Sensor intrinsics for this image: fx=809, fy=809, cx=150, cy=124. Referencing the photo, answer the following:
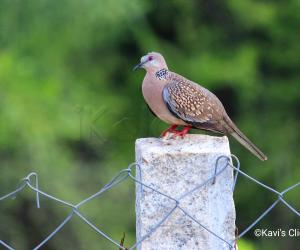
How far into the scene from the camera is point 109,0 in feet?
27.1

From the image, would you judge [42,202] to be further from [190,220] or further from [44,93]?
[190,220]

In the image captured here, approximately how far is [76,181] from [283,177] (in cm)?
253

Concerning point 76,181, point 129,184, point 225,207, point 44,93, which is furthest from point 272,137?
point 225,207

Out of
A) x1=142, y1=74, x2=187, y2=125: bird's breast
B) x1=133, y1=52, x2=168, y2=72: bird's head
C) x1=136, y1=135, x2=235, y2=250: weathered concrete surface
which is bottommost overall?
x1=136, y1=135, x2=235, y2=250: weathered concrete surface


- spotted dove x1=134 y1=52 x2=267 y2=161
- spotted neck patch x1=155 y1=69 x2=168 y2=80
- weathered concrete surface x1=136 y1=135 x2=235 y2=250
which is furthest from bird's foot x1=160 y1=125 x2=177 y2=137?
weathered concrete surface x1=136 y1=135 x2=235 y2=250

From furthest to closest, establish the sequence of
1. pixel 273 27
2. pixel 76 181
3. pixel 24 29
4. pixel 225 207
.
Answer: pixel 273 27
pixel 24 29
pixel 76 181
pixel 225 207

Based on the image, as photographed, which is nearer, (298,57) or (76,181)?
(76,181)

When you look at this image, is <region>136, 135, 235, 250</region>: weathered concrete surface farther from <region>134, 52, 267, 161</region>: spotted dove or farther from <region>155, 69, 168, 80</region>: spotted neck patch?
<region>155, 69, 168, 80</region>: spotted neck patch

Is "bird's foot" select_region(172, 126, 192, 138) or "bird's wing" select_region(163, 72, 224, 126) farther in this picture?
"bird's wing" select_region(163, 72, 224, 126)

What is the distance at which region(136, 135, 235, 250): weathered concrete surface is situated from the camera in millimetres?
2348

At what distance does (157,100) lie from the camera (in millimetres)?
3477

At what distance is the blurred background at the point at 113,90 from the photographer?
24.0 feet

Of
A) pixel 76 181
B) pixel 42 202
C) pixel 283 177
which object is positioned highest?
pixel 283 177

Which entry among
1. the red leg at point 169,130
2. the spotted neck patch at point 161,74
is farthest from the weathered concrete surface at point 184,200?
the spotted neck patch at point 161,74
